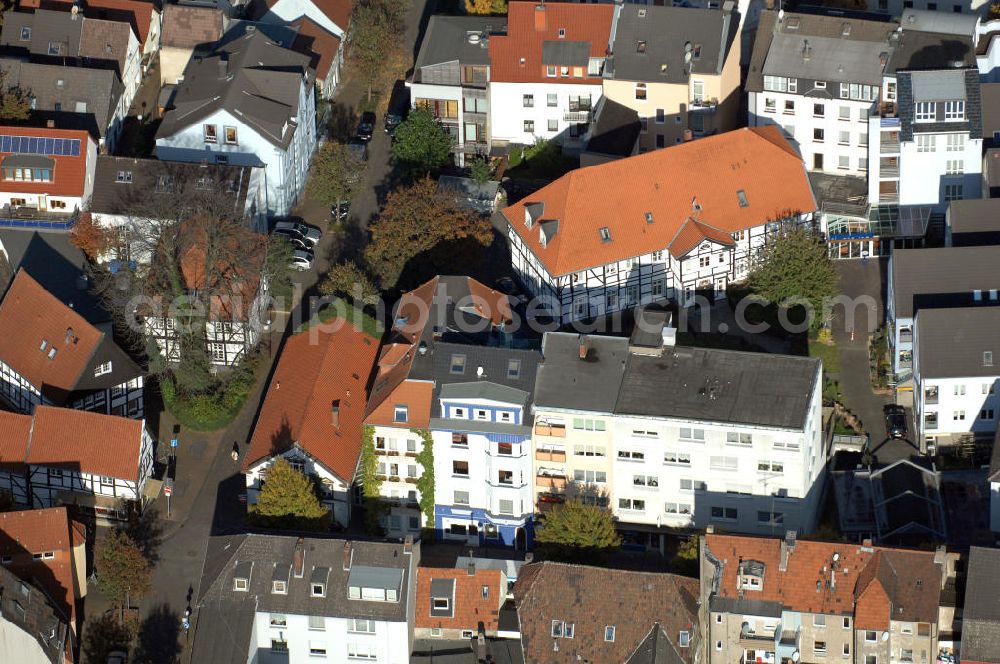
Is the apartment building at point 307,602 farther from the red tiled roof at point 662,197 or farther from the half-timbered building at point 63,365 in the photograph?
the red tiled roof at point 662,197

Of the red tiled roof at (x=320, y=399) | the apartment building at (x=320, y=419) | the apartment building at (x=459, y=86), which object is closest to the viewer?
the apartment building at (x=320, y=419)

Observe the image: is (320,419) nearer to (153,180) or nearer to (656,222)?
(153,180)

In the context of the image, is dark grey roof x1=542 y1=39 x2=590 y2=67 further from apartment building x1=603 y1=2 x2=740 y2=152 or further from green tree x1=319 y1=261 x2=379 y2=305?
green tree x1=319 y1=261 x2=379 y2=305

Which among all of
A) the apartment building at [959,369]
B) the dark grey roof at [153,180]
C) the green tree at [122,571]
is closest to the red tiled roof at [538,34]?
the dark grey roof at [153,180]

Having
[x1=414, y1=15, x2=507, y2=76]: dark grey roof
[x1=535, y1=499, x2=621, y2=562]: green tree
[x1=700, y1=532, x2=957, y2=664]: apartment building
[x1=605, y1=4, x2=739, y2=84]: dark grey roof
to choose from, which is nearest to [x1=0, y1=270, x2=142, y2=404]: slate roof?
[x1=535, y1=499, x2=621, y2=562]: green tree

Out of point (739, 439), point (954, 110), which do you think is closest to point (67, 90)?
point (739, 439)

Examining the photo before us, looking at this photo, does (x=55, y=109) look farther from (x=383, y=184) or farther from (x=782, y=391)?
(x=782, y=391)
